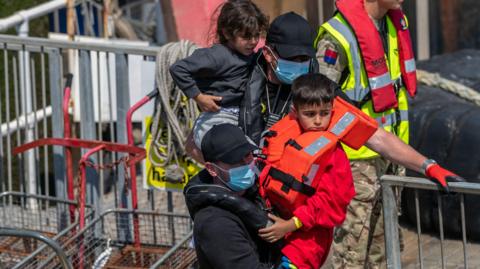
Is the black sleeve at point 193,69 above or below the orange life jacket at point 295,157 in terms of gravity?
above

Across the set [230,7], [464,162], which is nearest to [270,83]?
[230,7]

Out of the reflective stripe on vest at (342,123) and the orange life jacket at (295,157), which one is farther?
the reflective stripe on vest at (342,123)

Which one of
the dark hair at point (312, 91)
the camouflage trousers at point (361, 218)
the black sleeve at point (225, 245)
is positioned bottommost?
the camouflage trousers at point (361, 218)

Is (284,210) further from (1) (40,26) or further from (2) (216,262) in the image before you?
(1) (40,26)

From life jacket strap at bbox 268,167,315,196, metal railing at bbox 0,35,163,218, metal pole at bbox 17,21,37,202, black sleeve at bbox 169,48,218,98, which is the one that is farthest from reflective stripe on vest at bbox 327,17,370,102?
metal pole at bbox 17,21,37,202

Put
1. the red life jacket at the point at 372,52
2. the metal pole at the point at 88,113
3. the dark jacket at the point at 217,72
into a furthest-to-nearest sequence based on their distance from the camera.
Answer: the metal pole at the point at 88,113, the red life jacket at the point at 372,52, the dark jacket at the point at 217,72

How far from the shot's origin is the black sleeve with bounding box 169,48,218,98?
18.7ft

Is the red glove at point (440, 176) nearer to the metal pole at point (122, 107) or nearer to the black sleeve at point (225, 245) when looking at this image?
the black sleeve at point (225, 245)

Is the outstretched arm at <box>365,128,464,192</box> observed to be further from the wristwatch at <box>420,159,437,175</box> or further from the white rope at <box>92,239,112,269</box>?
the white rope at <box>92,239,112,269</box>

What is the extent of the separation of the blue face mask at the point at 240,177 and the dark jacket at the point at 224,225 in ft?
0.11

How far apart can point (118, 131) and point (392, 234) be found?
9.46ft

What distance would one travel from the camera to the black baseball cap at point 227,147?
4.75 meters

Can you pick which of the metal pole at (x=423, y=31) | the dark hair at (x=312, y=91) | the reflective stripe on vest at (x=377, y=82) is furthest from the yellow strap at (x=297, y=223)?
the metal pole at (x=423, y=31)

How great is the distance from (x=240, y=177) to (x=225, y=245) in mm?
303
